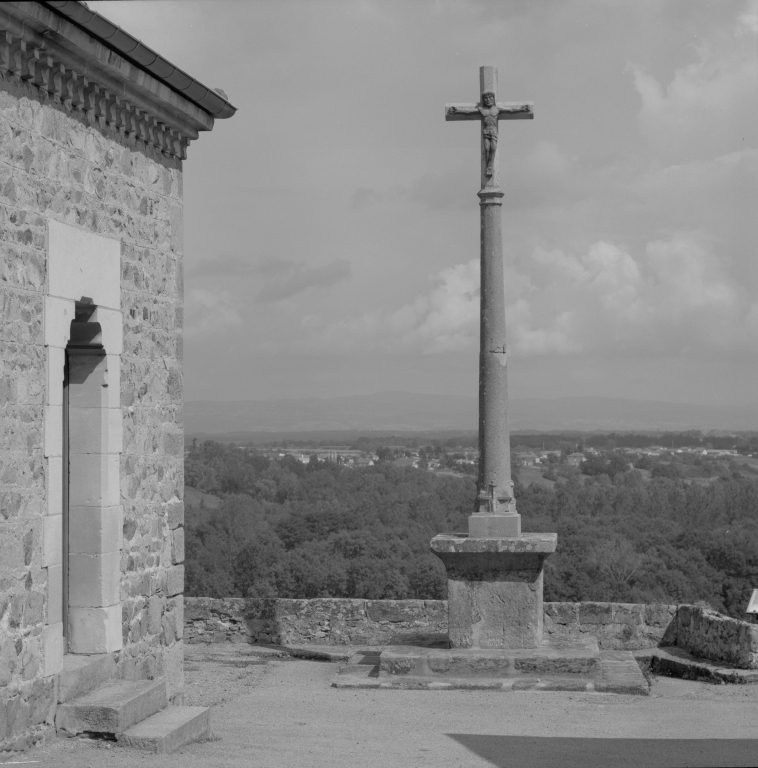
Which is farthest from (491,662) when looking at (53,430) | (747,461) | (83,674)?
(747,461)

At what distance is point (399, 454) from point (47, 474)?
76421mm

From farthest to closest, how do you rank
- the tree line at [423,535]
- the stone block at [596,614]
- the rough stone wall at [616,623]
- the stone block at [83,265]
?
the tree line at [423,535]
the stone block at [596,614]
the rough stone wall at [616,623]
the stone block at [83,265]

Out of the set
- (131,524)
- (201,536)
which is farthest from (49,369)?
(201,536)

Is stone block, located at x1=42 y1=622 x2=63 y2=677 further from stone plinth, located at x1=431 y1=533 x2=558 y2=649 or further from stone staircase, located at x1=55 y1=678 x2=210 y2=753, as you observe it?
stone plinth, located at x1=431 y1=533 x2=558 y2=649

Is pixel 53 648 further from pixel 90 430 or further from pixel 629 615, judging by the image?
pixel 629 615

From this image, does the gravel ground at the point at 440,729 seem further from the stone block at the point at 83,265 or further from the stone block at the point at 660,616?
the stone block at the point at 83,265

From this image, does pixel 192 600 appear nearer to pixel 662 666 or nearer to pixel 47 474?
pixel 662 666

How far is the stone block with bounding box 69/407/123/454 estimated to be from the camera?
7.31 metres

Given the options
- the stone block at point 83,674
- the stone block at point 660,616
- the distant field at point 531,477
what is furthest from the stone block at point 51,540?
the distant field at point 531,477

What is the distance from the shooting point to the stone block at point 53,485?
21.6 ft

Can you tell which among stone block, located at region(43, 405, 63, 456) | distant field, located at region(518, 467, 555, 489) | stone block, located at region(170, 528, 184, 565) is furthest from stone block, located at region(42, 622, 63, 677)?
distant field, located at region(518, 467, 555, 489)

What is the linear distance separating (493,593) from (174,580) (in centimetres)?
303

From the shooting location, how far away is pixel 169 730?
6.76 meters

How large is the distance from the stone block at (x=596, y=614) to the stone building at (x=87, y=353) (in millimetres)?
5165
